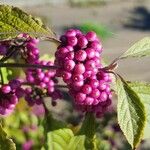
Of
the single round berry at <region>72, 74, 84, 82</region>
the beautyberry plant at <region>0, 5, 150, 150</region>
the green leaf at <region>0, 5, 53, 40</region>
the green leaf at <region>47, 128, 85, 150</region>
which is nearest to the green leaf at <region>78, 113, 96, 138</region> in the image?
the beautyberry plant at <region>0, 5, 150, 150</region>

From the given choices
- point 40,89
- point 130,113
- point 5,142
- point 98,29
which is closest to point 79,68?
point 130,113

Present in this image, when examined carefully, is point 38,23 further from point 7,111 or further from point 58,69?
point 7,111

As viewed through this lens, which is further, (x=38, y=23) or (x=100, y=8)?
(x=100, y=8)

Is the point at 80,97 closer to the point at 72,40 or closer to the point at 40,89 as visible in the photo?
the point at 72,40

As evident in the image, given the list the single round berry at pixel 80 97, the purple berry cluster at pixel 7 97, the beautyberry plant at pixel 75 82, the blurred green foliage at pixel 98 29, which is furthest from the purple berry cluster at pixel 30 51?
the blurred green foliage at pixel 98 29

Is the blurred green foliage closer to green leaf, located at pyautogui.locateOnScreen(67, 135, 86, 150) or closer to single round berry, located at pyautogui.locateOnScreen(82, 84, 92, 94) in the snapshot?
green leaf, located at pyautogui.locateOnScreen(67, 135, 86, 150)

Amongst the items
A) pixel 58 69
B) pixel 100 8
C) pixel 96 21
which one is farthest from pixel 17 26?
pixel 100 8
